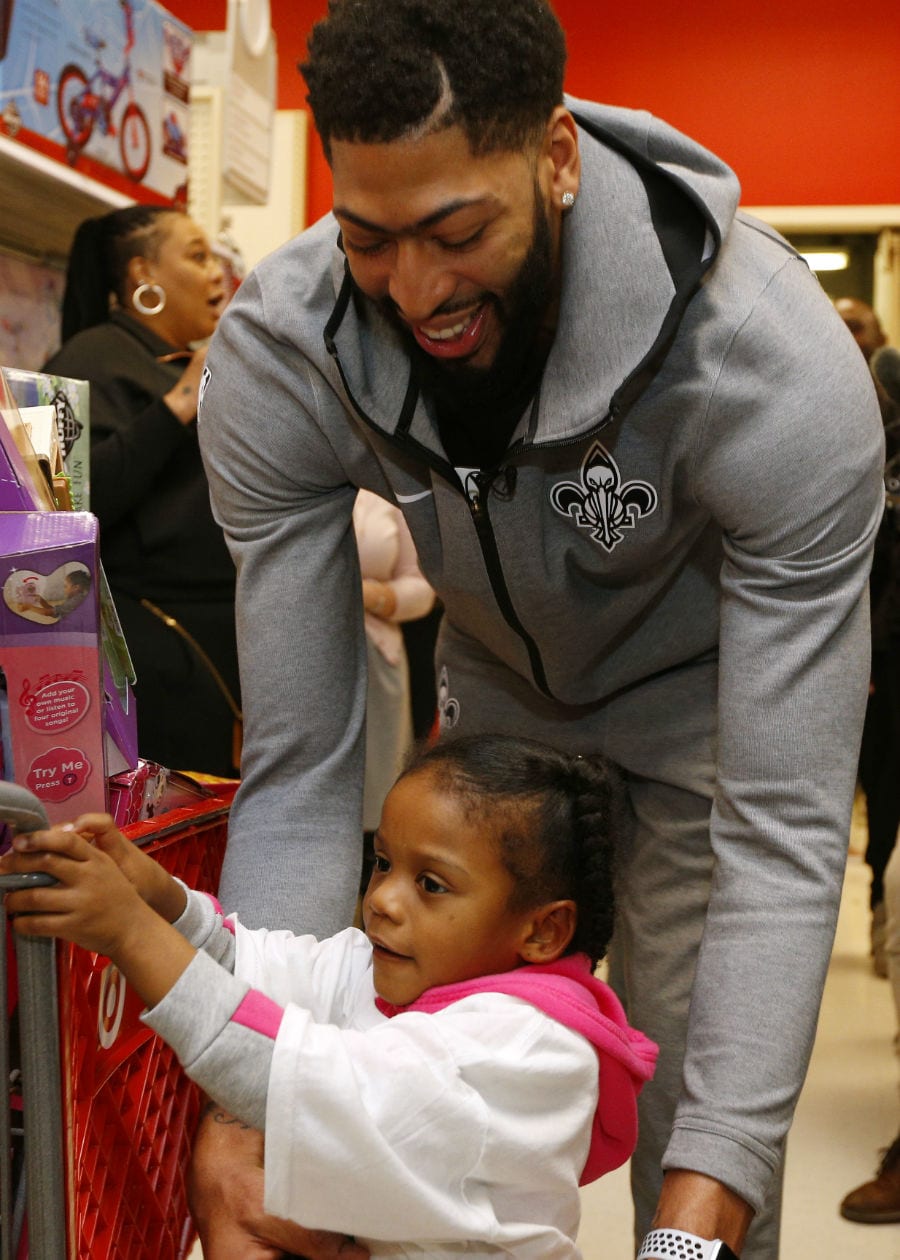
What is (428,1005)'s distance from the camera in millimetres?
1276

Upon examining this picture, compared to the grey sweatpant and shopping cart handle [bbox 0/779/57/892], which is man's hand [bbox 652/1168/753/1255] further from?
shopping cart handle [bbox 0/779/57/892]

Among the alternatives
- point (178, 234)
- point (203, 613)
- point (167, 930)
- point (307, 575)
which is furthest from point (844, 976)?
point (167, 930)

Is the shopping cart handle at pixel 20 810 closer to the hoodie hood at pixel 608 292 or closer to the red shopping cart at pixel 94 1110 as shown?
the red shopping cart at pixel 94 1110

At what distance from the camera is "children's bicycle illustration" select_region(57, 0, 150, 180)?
2705 millimetres

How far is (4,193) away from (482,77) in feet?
6.07

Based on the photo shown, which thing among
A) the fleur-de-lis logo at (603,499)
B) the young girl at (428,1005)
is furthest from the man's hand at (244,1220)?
the fleur-de-lis logo at (603,499)

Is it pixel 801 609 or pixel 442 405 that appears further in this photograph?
pixel 442 405

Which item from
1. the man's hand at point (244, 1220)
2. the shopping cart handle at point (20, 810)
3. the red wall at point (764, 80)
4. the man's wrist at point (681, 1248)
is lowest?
the man's hand at point (244, 1220)

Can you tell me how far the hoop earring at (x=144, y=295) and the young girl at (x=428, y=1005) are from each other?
1893mm

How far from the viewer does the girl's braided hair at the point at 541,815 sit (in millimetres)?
1342

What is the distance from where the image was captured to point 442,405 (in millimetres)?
1424

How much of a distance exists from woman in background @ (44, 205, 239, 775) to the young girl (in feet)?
4.41

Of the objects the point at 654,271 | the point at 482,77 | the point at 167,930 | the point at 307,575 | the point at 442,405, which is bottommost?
the point at 167,930

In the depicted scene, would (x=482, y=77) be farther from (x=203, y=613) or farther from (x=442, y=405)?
(x=203, y=613)
